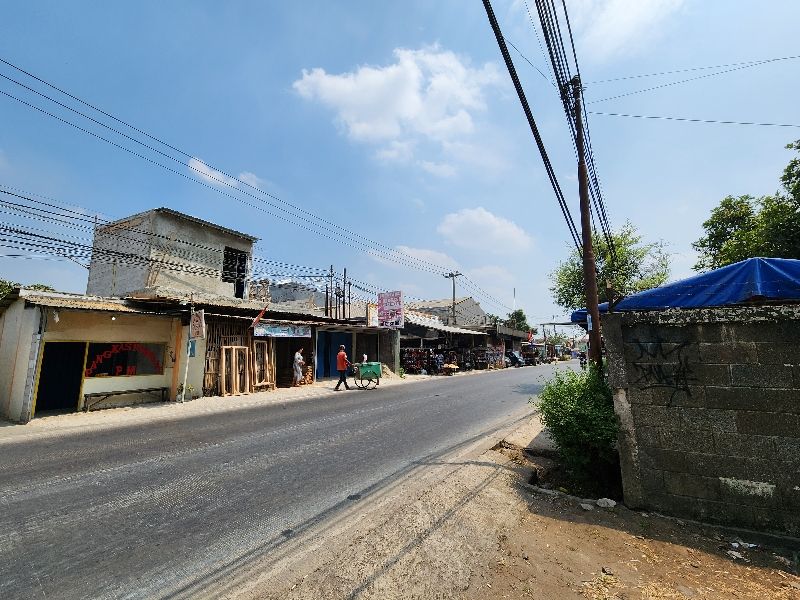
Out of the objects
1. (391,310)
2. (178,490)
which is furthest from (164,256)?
(178,490)

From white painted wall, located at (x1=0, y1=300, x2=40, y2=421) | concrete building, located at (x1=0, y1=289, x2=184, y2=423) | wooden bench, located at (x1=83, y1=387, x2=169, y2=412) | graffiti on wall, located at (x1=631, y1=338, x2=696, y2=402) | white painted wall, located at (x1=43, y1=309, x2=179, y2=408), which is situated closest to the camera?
graffiti on wall, located at (x1=631, y1=338, x2=696, y2=402)

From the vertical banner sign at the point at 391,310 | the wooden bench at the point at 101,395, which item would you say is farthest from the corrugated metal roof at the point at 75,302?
the vertical banner sign at the point at 391,310

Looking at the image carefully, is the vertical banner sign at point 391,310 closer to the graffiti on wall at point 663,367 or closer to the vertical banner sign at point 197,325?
the vertical banner sign at point 197,325

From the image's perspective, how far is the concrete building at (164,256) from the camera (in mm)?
19312

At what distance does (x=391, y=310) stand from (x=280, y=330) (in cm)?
943

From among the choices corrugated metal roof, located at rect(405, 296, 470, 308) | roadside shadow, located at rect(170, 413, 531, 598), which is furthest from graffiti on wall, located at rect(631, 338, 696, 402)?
corrugated metal roof, located at rect(405, 296, 470, 308)

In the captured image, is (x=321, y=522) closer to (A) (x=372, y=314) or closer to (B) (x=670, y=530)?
(B) (x=670, y=530)

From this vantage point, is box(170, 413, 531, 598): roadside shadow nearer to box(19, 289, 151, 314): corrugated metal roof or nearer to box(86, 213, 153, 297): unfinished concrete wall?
box(19, 289, 151, 314): corrugated metal roof

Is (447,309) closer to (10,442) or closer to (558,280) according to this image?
(558,280)

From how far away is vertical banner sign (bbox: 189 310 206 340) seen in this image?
14477 mm

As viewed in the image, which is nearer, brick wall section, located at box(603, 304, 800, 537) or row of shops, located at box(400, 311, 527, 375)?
brick wall section, located at box(603, 304, 800, 537)

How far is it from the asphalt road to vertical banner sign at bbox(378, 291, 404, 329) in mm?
15274

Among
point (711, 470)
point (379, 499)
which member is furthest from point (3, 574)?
point (711, 470)

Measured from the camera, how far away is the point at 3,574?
3.26 meters
